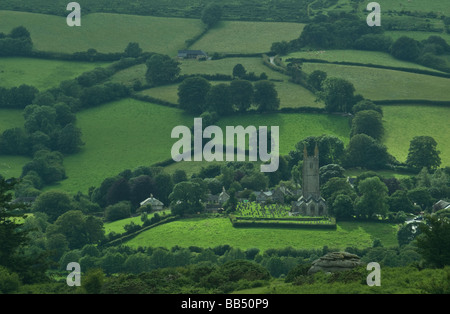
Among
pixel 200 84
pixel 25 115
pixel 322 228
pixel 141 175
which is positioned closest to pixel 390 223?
pixel 322 228

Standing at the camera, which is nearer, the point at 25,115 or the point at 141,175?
the point at 141,175

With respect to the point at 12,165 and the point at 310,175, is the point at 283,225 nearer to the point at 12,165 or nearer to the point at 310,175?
the point at 310,175

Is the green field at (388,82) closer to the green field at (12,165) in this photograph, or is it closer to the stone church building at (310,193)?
the stone church building at (310,193)

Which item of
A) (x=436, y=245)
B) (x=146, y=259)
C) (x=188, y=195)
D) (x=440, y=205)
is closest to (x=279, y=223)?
(x=188, y=195)

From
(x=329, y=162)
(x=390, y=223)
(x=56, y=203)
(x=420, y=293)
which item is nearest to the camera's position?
(x=420, y=293)
